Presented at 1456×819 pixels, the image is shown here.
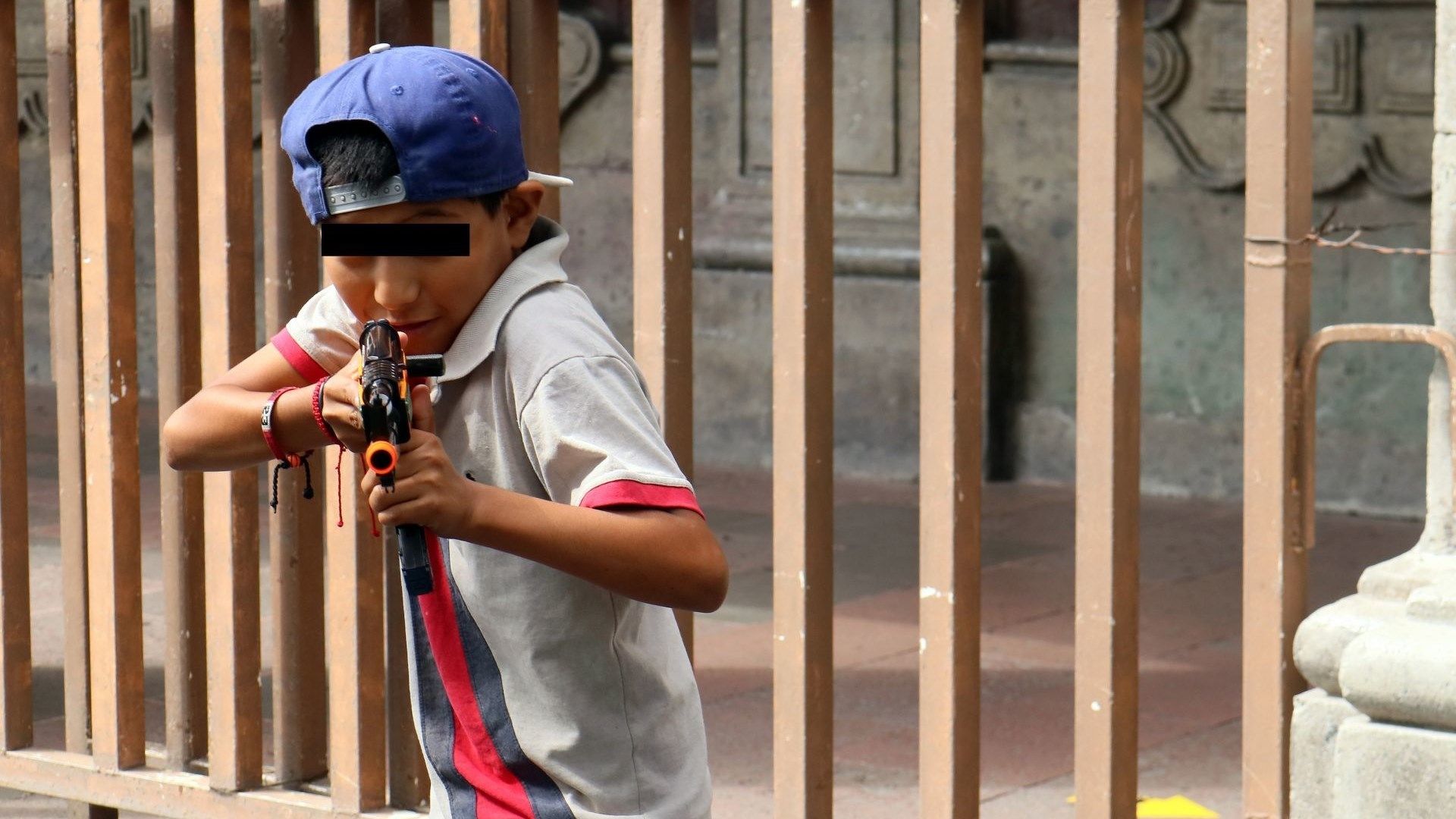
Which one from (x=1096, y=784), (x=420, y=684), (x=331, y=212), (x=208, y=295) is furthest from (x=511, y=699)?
(x=208, y=295)

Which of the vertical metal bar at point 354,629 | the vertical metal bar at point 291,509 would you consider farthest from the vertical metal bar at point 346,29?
the vertical metal bar at point 291,509

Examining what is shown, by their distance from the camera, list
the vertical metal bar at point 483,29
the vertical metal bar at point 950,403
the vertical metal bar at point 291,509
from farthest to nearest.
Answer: the vertical metal bar at point 291,509, the vertical metal bar at point 483,29, the vertical metal bar at point 950,403

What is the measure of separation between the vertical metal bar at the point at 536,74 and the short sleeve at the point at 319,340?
821mm

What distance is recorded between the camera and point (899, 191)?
9383 mm

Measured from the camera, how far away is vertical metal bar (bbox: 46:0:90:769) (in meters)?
3.87

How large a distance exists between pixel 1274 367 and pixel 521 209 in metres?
1.02

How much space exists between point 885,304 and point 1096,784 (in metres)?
6.56

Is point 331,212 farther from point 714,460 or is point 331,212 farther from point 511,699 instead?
A: point 714,460

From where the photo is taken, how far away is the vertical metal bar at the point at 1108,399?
2795 mm

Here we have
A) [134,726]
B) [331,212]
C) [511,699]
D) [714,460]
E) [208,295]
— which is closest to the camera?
[331,212]

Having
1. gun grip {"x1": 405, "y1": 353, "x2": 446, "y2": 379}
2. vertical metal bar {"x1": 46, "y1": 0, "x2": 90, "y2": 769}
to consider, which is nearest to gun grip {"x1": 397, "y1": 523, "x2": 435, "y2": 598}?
gun grip {"x1": 405, "y1": 353, "x2": 446, "y2": 379}

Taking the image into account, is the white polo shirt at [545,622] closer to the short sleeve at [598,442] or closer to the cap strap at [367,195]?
the short sleeve at [598,442]

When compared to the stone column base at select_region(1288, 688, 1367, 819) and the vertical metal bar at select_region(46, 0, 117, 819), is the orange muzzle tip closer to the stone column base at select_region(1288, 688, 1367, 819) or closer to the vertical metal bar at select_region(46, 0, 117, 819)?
the stone column base at select_region(1288, 688, 1367, 819)

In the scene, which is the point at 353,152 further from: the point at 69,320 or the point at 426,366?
the point at 69,320
